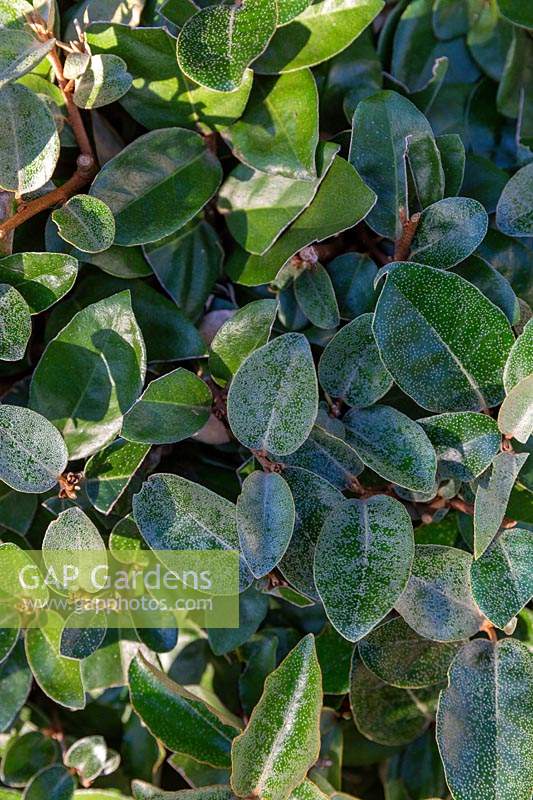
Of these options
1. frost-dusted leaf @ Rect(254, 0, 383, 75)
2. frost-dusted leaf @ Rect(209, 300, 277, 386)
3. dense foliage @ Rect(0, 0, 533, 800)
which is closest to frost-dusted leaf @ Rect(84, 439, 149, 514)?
dense foliage @ Rect(0, 0, 533, 800)

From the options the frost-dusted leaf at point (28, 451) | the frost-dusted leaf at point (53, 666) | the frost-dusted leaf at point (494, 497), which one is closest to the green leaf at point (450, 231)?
the frost-dusted leaf at point (494, 497)

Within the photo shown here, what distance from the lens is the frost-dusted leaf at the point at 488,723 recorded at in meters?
0.70

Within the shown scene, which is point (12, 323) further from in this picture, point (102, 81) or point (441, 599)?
point (441, 599)

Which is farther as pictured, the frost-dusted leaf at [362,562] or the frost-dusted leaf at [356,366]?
the frost-dusted leaf at [356,366]

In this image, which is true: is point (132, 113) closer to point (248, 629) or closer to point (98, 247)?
point (98, 247)

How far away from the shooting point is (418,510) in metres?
0.85

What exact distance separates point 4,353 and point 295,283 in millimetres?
314

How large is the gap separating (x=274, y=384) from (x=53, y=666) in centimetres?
41

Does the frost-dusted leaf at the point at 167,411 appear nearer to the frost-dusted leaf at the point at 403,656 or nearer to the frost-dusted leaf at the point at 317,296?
the frost-dusted leaf at the point at 317,296

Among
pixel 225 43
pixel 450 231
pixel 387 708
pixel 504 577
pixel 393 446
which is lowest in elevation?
pixel 387 708

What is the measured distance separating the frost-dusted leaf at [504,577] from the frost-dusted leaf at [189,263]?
408 mm

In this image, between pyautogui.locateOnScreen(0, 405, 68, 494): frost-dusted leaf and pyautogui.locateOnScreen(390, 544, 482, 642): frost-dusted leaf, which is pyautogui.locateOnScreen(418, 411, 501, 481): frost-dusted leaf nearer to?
pyautogui.locateOnScreen(390, 544, 482, 642): frost-dusted leaf

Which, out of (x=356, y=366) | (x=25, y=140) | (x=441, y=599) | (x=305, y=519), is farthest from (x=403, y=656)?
(x=25, y=140)

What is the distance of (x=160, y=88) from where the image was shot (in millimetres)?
821
